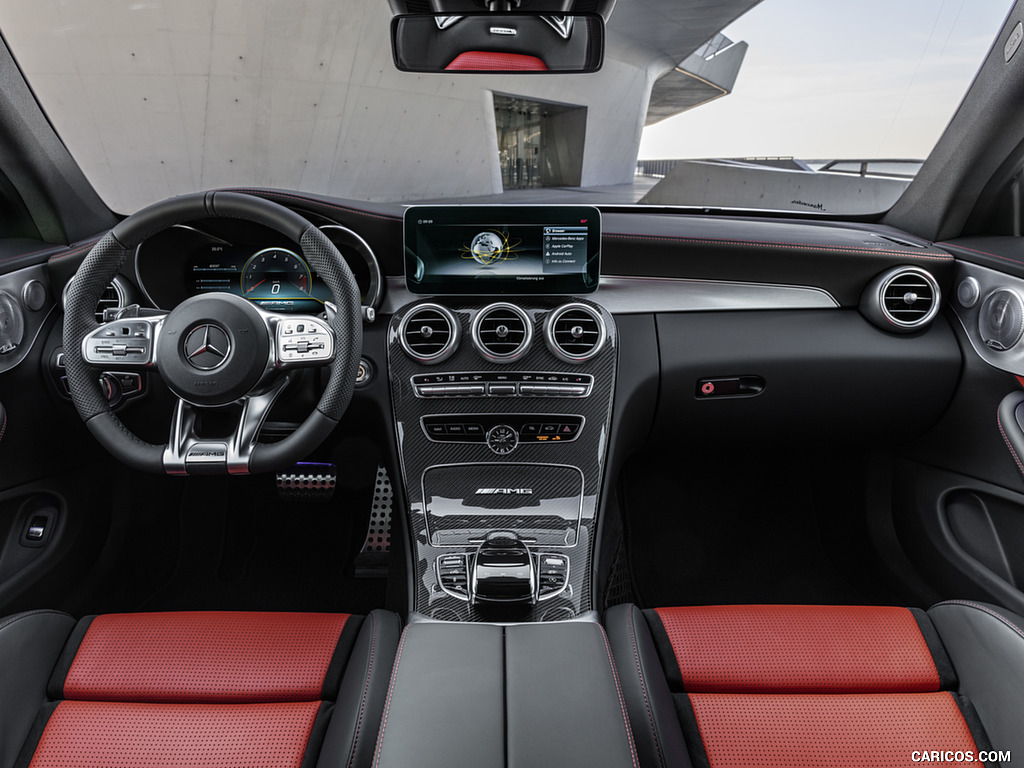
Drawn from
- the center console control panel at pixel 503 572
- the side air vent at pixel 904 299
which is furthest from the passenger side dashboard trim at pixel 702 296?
the center console control panel at pixel 503 572

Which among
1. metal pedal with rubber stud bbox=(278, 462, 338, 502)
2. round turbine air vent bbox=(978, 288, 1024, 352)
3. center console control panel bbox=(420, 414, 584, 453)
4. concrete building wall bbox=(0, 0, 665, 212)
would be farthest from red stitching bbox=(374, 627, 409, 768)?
concrete building wall bbox=(0, 0, 665, 212)

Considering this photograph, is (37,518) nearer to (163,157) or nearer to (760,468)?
(760,468)

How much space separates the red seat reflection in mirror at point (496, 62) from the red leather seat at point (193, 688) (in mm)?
1530

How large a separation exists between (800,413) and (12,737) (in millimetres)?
2293

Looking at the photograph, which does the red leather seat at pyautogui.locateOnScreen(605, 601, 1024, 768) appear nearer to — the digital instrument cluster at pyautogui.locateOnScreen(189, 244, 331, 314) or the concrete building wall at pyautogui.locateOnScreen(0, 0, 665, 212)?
the digital instrument cluster at pyautogui.locateOnScreen(189, 244, 331, 314)

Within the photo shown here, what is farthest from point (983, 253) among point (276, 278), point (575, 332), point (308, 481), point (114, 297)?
point (114, 297)

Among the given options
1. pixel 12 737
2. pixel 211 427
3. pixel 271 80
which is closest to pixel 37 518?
pixel 211 427

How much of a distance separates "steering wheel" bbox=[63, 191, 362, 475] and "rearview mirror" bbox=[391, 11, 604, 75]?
2.34 ft

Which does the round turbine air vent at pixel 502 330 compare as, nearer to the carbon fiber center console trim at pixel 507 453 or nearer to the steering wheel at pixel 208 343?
the carbon fiber center console trim at pixel 507 453

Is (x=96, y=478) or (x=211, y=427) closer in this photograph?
(x=211, y=427)

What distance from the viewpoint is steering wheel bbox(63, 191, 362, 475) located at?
4.67 feet

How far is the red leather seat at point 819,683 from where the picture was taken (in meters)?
1.16

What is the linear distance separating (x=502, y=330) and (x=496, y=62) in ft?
2.54

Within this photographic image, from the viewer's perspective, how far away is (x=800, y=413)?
2236 mm
